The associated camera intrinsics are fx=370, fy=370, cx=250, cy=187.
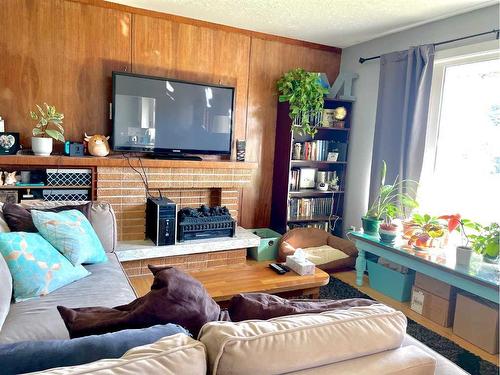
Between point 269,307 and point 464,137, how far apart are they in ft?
9.02

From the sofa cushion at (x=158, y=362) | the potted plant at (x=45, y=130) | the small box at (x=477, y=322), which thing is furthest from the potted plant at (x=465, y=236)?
the potted plant at (x=45, y=130)

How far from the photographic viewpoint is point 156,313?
974mm

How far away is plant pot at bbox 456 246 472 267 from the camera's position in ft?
7.97

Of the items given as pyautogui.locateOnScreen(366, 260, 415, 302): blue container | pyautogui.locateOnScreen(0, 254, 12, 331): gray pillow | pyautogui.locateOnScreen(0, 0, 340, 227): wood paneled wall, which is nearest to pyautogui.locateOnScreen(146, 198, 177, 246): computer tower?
pyautogui.locateOnScreen(0, 0, 340, 227): wood paneled wall

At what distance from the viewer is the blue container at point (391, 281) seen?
9.87 ft

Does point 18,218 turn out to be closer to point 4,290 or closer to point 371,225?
point 4,290

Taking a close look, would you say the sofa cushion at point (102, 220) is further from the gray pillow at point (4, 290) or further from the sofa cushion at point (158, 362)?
the sofa cushion at point (158, 362)

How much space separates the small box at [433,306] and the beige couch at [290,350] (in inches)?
75.5

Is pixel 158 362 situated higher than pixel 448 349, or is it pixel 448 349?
pixel 158 362

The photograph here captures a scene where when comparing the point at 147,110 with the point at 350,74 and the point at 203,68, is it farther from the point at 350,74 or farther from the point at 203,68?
the point at 350,74

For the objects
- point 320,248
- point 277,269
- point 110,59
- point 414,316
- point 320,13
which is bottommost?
point 414,316

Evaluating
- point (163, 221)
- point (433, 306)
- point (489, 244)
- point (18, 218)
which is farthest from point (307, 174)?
point (18, 218)

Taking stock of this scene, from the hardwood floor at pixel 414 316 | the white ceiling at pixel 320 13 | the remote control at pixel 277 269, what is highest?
the white ceiling at pixel 320 13

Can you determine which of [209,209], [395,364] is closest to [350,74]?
[209,209]
